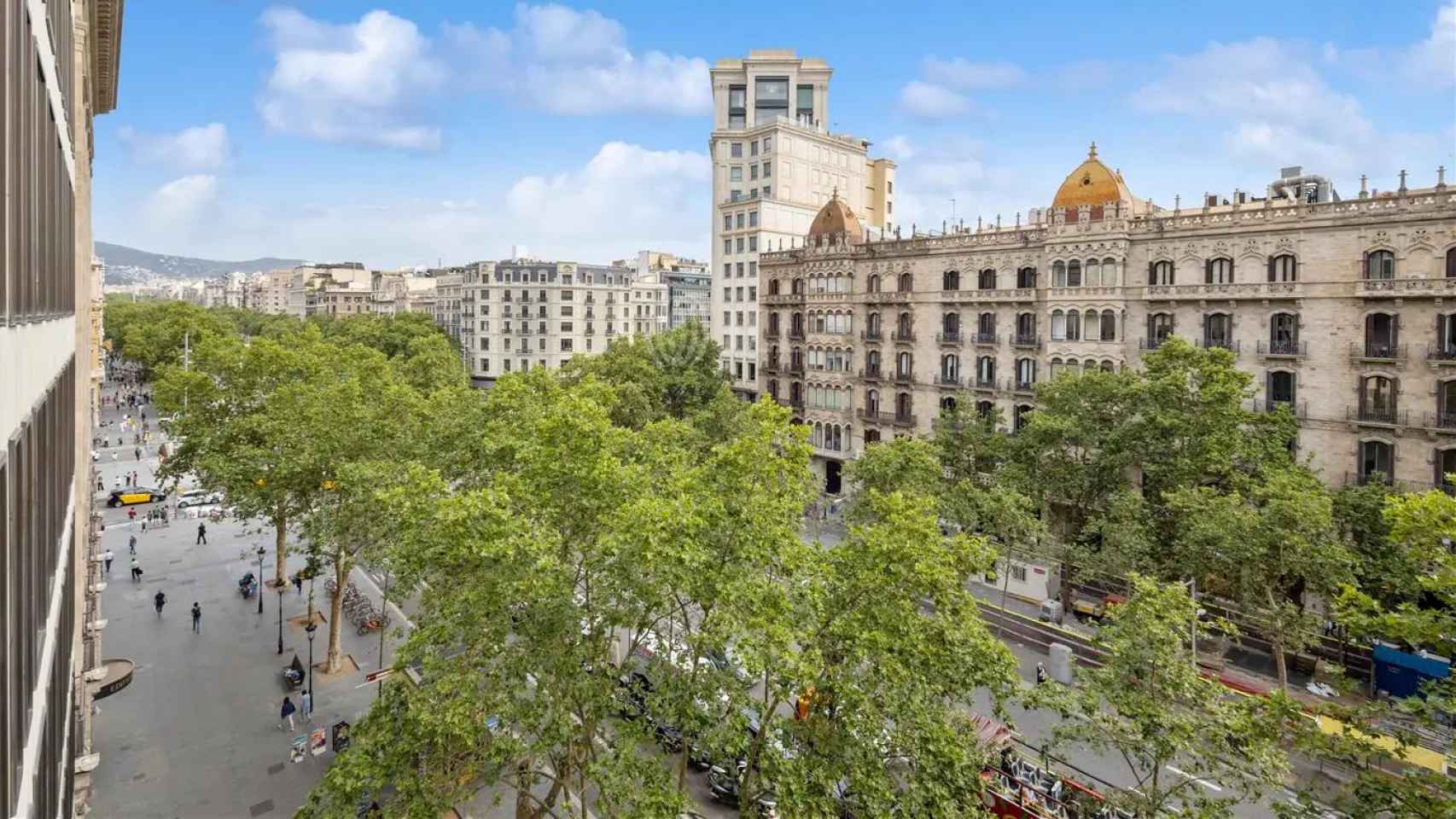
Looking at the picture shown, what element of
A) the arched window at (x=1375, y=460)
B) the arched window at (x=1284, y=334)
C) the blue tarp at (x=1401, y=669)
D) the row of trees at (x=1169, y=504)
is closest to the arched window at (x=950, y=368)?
the row of trees at (x=1169, y=504)

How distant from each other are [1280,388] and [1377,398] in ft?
13.3

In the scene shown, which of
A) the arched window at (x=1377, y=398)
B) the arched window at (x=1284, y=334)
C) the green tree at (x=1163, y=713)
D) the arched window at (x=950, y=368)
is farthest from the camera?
the arched window at (x=950, y=368)

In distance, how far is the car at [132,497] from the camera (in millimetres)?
57469

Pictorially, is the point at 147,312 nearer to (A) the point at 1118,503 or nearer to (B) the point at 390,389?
(B) the point at 390,389

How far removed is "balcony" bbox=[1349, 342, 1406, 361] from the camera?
37375mm

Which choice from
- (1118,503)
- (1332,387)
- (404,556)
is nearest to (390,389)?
(404,556)

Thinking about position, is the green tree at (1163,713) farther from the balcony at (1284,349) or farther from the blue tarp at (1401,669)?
the balcony at (1284,349)

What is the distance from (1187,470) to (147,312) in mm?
155627

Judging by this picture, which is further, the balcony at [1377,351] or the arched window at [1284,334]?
the arched window at [1284,334]

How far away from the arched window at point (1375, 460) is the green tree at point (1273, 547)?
7429mm

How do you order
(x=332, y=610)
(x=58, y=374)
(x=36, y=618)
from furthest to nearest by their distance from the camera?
(x=332, y=610), (x=58, y=374), (x=36, y=618)

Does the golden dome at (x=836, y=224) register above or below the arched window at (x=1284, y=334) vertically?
above

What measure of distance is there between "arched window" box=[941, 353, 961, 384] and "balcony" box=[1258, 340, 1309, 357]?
17575mm

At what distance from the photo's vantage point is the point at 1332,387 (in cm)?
3959
